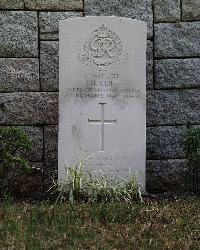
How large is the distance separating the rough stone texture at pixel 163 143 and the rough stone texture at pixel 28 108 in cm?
102

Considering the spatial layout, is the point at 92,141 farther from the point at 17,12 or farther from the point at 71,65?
the point at 17,12

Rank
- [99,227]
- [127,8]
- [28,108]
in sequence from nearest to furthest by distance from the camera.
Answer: [99,227], [28,108], [127,8]

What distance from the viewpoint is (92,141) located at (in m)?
5.59

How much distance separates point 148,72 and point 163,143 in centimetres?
Answer: 75

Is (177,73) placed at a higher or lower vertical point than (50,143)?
higher

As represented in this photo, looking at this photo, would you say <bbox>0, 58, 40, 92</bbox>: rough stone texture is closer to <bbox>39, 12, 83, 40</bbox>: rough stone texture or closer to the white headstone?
<bbox>39, 12, 83, 40</bbox>: rough stone texture

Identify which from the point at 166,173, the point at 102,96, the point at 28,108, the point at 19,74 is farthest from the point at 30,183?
the point at 166,173

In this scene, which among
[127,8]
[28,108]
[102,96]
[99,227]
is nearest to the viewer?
[99,227]

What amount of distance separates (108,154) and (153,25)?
1.60 metres

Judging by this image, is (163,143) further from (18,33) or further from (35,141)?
(18,33)

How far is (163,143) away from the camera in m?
6.36

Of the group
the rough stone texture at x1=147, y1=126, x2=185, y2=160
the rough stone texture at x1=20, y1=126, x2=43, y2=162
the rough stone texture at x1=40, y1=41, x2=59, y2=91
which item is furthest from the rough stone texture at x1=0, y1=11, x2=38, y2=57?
the rough stone texture at x1=147, y1=126, x2=185, y2=160

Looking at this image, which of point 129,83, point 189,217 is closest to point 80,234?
point 189,217

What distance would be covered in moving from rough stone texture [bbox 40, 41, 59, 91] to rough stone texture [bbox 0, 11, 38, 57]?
0.10 metres
